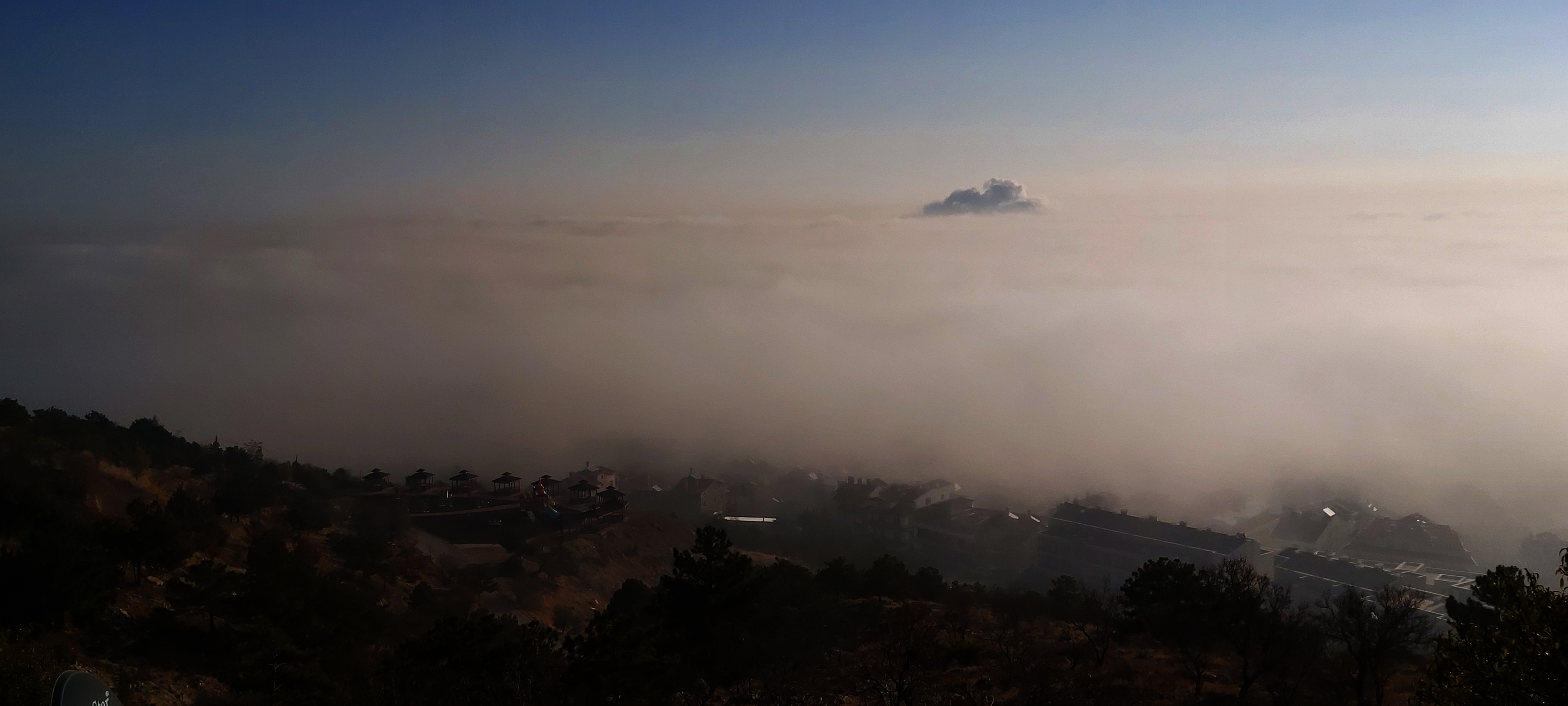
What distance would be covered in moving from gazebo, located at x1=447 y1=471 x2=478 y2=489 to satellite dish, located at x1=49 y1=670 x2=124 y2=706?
41.8 metres

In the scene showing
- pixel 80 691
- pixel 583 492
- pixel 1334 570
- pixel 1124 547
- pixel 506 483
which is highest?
pixel 80 691

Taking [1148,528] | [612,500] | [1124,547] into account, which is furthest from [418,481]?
[1148,528]

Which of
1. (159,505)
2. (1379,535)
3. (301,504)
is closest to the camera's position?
(159,505)

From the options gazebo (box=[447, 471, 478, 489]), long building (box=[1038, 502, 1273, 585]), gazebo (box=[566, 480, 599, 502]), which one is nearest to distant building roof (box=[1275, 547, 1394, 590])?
long building (box=[1038, 502, 1273, 585])

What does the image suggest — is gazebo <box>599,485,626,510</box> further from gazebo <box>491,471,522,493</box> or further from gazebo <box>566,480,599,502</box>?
gazebo <box>491,471,522,493</box>

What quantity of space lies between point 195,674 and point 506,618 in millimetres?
8622

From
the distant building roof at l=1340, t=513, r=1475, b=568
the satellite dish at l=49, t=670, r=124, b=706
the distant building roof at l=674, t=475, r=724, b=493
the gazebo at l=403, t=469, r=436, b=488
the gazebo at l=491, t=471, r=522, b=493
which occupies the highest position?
the satellite dish at l=49, t=670, r=124, b=706

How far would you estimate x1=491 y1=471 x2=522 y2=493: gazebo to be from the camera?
4856cm

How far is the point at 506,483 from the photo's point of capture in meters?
→ 49.8

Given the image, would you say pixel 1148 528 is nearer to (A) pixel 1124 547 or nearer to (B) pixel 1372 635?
(A) pixel 1124 547

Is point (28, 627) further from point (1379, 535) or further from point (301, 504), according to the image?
point (1379, 535)

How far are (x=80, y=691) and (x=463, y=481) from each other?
4331cm

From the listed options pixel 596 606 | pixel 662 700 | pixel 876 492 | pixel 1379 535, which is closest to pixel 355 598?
pixel 662 700

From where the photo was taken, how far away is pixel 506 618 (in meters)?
24.7
